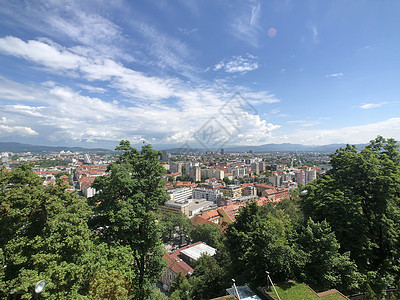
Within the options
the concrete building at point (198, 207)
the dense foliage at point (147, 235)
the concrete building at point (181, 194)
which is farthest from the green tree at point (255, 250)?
the concrete building at point (181, 194)

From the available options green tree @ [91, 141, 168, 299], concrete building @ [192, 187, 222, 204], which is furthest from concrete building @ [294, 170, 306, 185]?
green tree @ [91, 141, 168, 299]

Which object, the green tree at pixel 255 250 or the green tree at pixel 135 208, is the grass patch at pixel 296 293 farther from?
the green tree at pixel 135 208

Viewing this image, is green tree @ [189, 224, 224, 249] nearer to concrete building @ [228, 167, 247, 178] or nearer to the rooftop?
the rooftop

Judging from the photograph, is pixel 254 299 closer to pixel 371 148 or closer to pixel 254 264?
pixel 254 264

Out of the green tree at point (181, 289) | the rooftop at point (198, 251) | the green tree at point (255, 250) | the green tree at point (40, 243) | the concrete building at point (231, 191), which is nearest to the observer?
the green tree at point (40, 243)

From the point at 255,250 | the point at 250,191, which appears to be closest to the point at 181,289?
the point at 255,250

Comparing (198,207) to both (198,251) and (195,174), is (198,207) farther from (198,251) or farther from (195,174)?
(195,174)
